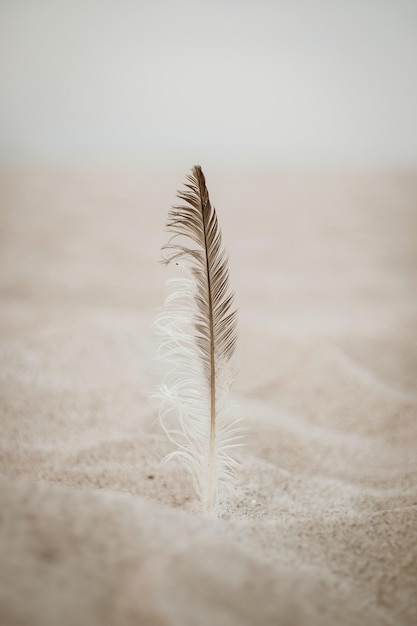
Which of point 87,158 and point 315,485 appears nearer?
point 315,485

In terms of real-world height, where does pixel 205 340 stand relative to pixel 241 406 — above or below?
above

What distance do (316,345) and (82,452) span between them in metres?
0.90

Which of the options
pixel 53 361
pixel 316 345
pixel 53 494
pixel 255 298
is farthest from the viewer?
pixel 255 298

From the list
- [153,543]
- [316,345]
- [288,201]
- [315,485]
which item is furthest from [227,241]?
[153,543]

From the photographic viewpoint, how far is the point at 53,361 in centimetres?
154

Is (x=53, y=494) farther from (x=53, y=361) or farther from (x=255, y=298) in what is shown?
(x=255, y=298)

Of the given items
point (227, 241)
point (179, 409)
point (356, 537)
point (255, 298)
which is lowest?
point (356, 537)

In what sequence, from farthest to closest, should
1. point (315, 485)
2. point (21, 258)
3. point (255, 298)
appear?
point (21, 258) → point (255, 298) → point (315, 485)

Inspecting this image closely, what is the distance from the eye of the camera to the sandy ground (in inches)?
21.4

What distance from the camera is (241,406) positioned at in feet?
4.77

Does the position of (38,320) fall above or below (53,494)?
above

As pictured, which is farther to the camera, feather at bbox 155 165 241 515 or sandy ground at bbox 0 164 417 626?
feather at bbox 155 165 241 515

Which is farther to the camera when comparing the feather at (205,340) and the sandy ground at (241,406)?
the feather at (205,340)

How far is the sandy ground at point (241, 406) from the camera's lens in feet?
1.78
